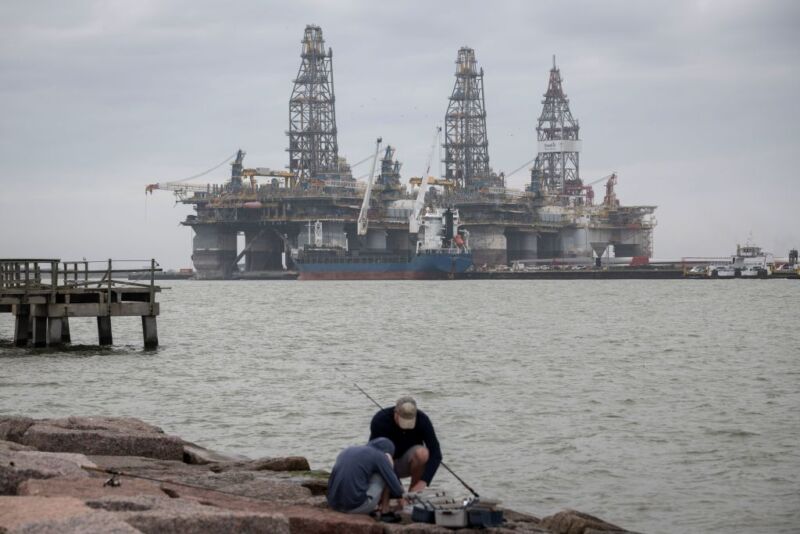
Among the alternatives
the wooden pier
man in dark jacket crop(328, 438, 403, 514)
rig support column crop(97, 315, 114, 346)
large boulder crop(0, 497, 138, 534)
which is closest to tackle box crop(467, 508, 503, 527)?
man in dark jacket crop(328, 438, 403, 514)

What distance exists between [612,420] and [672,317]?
45938 millimetres

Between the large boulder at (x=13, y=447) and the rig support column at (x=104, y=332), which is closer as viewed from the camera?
the large boulder at (x=13, y=447)

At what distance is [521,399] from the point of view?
27875 millimetres

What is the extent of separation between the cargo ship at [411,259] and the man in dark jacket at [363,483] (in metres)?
142

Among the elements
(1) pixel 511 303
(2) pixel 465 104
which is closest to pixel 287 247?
(2) pixel 465 104

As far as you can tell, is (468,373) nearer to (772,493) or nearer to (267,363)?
(267,363)

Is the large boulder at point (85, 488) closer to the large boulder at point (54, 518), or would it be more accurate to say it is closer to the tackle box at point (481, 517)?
the large boulder at point (54, 518)

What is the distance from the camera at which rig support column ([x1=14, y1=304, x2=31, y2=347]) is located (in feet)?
125

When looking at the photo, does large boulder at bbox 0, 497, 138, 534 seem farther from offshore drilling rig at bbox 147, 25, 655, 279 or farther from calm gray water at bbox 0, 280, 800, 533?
offshore drilling rig at bbox 147, 25, 655, 279

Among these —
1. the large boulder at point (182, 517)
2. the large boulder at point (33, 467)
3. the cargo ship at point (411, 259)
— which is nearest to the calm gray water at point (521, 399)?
the large boulder at point (33, 467)

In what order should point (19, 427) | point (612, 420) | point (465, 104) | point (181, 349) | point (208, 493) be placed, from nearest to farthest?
point (208, 493)
point (19, 427)
point (612, 420)
point (181, 349)
point (465, 104)

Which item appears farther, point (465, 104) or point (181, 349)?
point (465, 104)

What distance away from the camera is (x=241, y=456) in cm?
1873

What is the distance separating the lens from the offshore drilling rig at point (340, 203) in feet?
552
